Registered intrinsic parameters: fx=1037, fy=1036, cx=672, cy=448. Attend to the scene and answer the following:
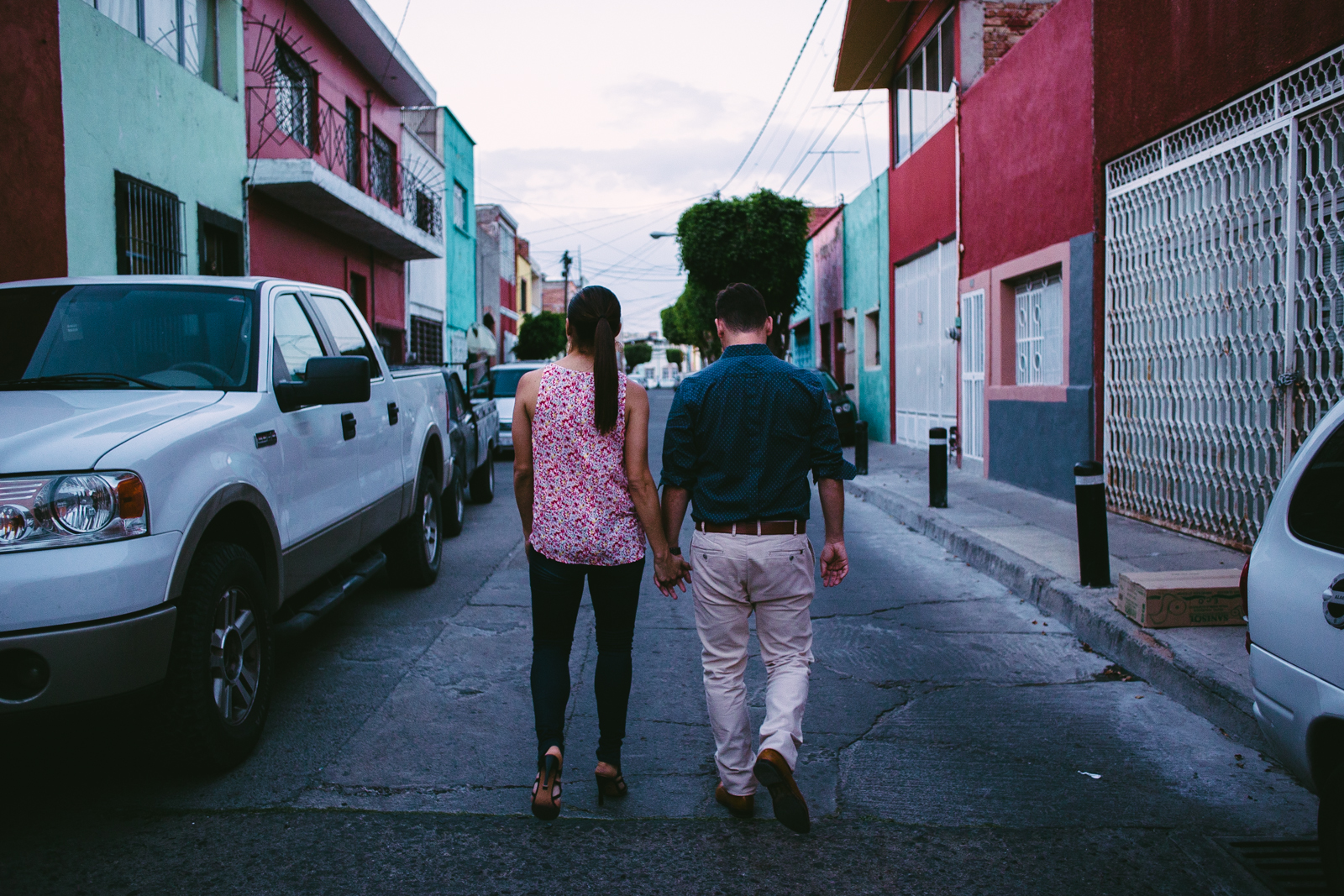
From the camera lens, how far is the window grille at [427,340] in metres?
23.1

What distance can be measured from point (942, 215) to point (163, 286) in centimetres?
1235

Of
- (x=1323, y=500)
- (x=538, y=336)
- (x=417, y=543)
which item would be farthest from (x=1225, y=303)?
(x=538, y=336)

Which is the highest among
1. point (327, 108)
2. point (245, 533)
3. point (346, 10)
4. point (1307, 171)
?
point (346, 10)

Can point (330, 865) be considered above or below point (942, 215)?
below

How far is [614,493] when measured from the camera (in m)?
3.42

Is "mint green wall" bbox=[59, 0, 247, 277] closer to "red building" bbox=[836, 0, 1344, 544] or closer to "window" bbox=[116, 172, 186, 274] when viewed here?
"window" bbox=[116, 172, 186, 274]

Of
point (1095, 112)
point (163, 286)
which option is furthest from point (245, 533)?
point (1095, 112)

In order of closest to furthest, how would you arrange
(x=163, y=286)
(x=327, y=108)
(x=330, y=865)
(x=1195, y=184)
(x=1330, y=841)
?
(x=1330, y=841) < (x=330, y=865) < (x=163, y=286) < (x=1195, y=184) < (x=327, y=108)

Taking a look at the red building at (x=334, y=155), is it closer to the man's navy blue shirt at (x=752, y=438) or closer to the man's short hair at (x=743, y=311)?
the man's short hair at (x=743, y=311)

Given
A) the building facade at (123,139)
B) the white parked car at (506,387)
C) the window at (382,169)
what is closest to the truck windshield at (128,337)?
the building facade at (123,139)

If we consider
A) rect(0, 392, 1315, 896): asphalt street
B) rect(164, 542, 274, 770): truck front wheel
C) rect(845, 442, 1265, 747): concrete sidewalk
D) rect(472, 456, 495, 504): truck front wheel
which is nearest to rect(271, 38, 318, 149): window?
rect(472, 456, 495, 504): truck front wheel

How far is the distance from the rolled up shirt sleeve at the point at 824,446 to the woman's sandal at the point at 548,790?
1.28 metres

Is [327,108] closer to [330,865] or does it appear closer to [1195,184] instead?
[1195,184]

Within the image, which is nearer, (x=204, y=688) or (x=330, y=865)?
(x=330, y=865)
